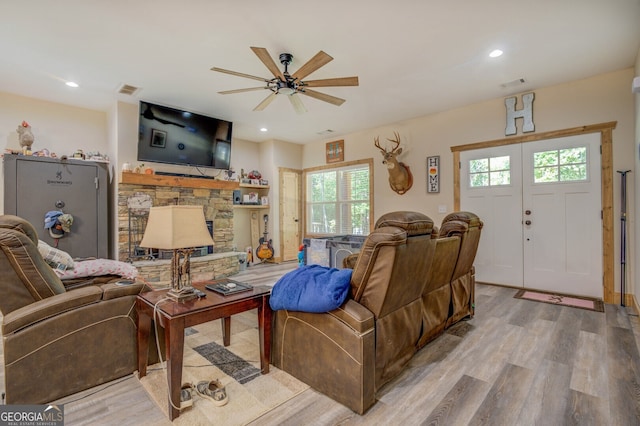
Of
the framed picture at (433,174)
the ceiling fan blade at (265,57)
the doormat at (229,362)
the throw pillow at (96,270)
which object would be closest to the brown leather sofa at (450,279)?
the doormat at (229,362)

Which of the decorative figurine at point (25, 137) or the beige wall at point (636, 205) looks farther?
the decorative figurine at point (25, 137)

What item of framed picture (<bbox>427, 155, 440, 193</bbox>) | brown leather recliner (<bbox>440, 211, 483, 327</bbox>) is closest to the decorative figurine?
brown leather recliner (<bbox>440, 211, 483, 327</bbox>)

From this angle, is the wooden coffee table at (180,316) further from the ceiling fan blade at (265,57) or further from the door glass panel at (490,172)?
the door glass panel at (490,172)

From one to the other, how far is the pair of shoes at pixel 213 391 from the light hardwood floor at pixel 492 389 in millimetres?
248

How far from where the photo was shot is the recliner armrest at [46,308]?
67.2 inches

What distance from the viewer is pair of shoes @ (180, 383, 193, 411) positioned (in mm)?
1727

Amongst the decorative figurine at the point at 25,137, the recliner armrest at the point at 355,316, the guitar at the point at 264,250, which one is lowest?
the guitar at the point at 264,250

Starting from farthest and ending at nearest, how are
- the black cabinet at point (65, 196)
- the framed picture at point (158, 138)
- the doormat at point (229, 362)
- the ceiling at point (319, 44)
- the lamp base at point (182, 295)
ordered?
the framed picture at point (158, 138) < the black cabinet at point (65, 196) < the ceiling at point (319, 44) < the doormat at point (229, 362) < the lamp base at point (182, 295)

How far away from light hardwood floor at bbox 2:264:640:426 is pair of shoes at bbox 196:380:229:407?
25 cm

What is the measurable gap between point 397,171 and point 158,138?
13.0ft

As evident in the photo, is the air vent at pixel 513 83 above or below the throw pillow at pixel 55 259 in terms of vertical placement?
above

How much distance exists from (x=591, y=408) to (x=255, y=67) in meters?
4.10

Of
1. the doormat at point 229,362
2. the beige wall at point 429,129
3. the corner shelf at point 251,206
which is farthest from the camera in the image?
the corner shelf at point 251,206

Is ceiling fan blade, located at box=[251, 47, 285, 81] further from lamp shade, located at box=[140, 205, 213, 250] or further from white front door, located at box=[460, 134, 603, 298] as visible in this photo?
white front door, located at box=[460, 134, 603, 298]
